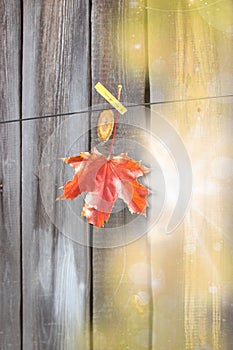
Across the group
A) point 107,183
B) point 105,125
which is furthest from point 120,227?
point 105,125

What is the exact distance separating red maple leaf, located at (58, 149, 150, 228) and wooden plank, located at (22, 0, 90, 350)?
4 centimetres

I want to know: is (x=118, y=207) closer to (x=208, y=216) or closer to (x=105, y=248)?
(x=105, y=248)

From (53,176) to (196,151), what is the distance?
1.14ft

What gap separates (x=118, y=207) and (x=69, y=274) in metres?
0.20

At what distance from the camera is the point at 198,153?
1140 mm

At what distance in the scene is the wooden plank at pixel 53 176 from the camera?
1210mm

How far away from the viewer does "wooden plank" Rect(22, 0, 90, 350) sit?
3.97 feet

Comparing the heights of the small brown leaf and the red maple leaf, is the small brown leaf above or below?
above

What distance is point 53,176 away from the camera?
122cm

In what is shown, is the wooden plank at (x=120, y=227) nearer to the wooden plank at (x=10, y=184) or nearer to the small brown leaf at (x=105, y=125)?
the small brown leaf at (x=105, y=125)

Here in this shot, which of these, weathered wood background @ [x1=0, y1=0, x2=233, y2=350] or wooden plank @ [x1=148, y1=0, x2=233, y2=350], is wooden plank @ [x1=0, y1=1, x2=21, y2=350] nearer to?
weathered wood background @ [x1=0, y1=0, x2=233, y2=350]

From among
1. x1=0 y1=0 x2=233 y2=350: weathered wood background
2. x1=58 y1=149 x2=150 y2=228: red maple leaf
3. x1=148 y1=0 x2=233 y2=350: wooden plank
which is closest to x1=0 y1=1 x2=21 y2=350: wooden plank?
x1=0 y1=0 x2=233 y2=350: weathered wood background

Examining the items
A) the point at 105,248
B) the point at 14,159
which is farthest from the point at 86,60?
the point at 105,248

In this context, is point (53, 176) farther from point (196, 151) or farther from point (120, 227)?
point (196, 151)
